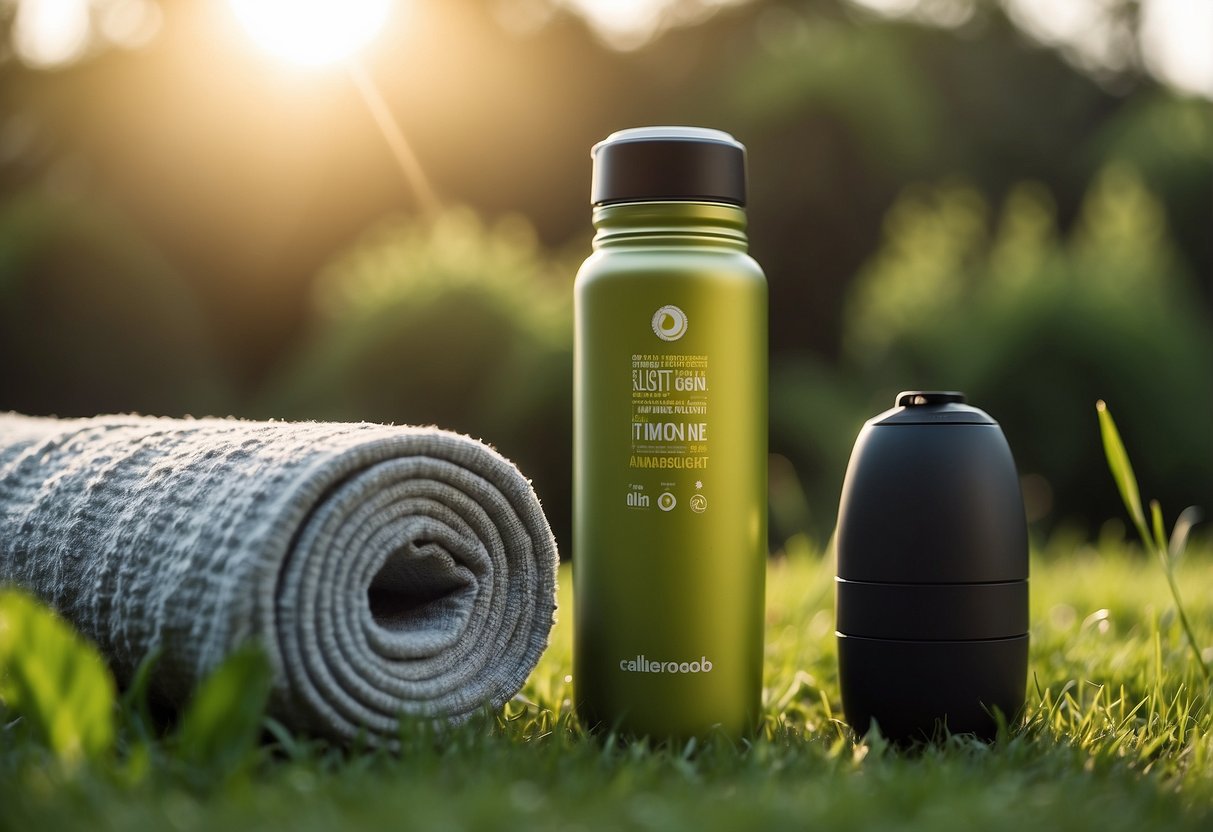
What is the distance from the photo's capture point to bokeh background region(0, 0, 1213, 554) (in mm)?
3959

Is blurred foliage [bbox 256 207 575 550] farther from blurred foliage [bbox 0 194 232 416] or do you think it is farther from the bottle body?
the bottle body

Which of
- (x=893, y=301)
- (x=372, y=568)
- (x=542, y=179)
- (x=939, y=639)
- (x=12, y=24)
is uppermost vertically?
(x=12, y=24)

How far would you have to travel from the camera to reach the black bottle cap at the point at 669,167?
157 centimetres

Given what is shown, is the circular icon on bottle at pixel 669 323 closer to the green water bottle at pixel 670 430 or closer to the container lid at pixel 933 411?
the green water bottle at pixel 670 430

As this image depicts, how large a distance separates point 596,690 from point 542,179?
4761 mm

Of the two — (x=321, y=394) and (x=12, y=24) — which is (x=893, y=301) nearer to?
(x=321, y=394)

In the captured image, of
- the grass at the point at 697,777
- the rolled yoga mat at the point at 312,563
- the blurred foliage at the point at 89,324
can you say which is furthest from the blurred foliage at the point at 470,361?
the rolled yoga mat at the point at 312,563

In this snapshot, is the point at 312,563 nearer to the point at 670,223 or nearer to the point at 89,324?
the point at 670,223

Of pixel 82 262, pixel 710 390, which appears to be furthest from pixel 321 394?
pixel 710 390

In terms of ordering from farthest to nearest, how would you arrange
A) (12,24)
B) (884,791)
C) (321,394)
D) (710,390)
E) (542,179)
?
(542,179)
(12,24)
(321,394)
(710,390)
(884,791)

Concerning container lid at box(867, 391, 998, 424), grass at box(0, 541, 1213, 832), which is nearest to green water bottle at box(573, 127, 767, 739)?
grass at box(0, 541, 1213, 832)

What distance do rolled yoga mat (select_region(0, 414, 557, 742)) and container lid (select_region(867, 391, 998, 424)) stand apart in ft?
1.76

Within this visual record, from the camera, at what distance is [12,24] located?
5.16 metres

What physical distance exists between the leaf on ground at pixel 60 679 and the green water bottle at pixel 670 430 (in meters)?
0.65
